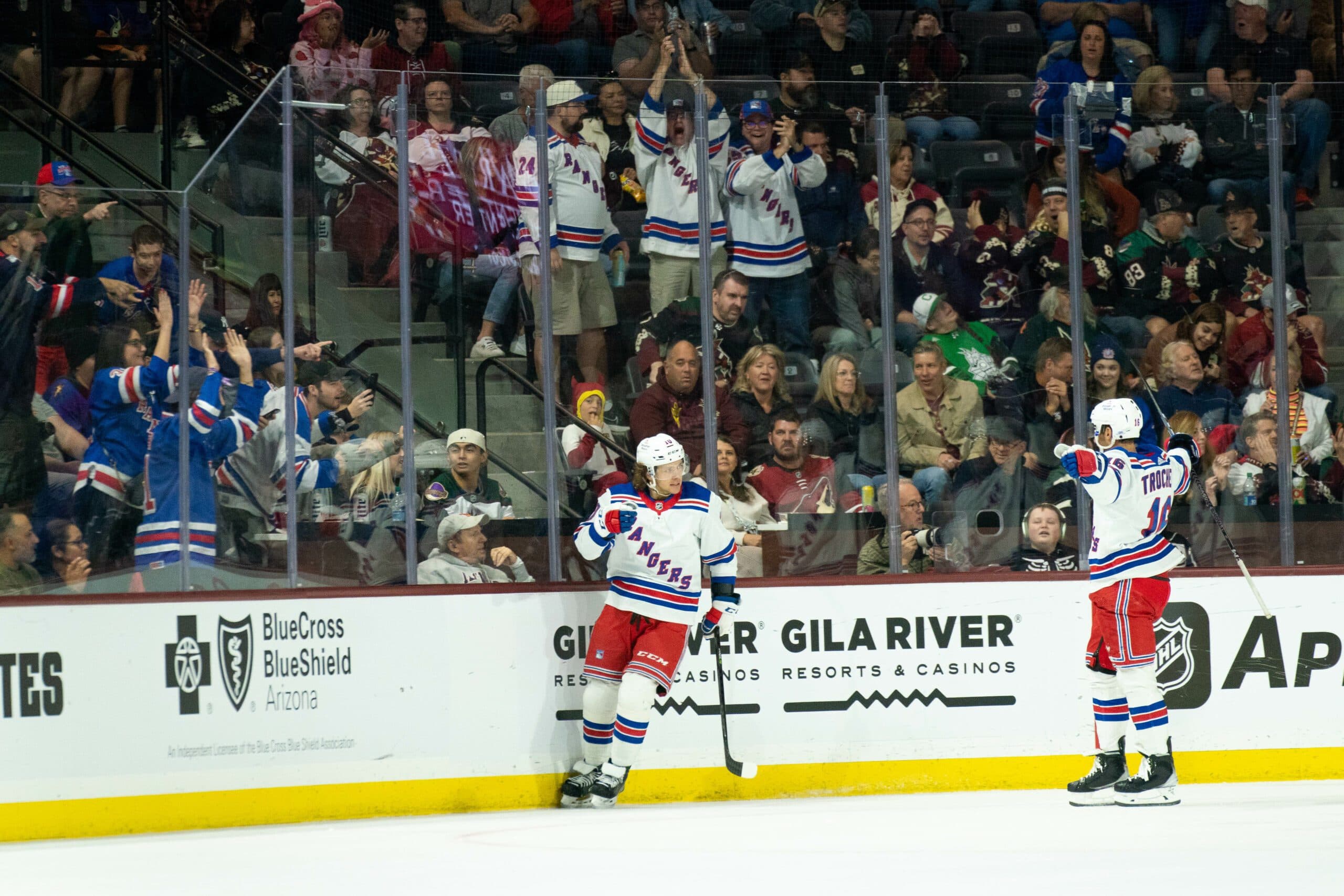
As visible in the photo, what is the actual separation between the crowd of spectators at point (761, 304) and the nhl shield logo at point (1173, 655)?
0.53 m

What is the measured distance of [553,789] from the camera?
21.5 feet

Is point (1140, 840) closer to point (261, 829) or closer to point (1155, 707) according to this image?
point (1155, 707)

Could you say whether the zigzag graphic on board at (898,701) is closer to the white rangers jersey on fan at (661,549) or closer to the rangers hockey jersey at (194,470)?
the white rangers jersey on fan at (661,549)

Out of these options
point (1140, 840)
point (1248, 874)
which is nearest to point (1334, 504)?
point (1140, 840)

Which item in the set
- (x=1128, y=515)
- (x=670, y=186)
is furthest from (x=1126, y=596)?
(x=670, y=186)

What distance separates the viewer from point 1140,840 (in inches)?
206

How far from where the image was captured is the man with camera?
275 inches

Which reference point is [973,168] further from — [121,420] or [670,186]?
[121,420]

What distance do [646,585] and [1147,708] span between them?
1927 mm

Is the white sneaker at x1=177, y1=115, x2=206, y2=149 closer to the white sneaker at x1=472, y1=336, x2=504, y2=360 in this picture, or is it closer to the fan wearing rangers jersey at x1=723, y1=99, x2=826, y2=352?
the white sneaker at x1=472, y1=336, x2=504, y2=360


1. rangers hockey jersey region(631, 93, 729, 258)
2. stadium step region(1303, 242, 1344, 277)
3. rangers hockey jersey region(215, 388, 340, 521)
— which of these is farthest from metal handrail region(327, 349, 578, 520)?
stadium step region(1303, 242, 1344, 277)

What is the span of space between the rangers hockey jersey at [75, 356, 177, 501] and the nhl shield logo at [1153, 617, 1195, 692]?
4.11 metres

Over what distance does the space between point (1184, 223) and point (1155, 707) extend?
7.20 feet

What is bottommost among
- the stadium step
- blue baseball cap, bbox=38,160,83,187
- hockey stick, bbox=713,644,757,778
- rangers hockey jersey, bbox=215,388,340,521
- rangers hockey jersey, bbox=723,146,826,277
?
hockey stick, bbox=713,644,757,778
